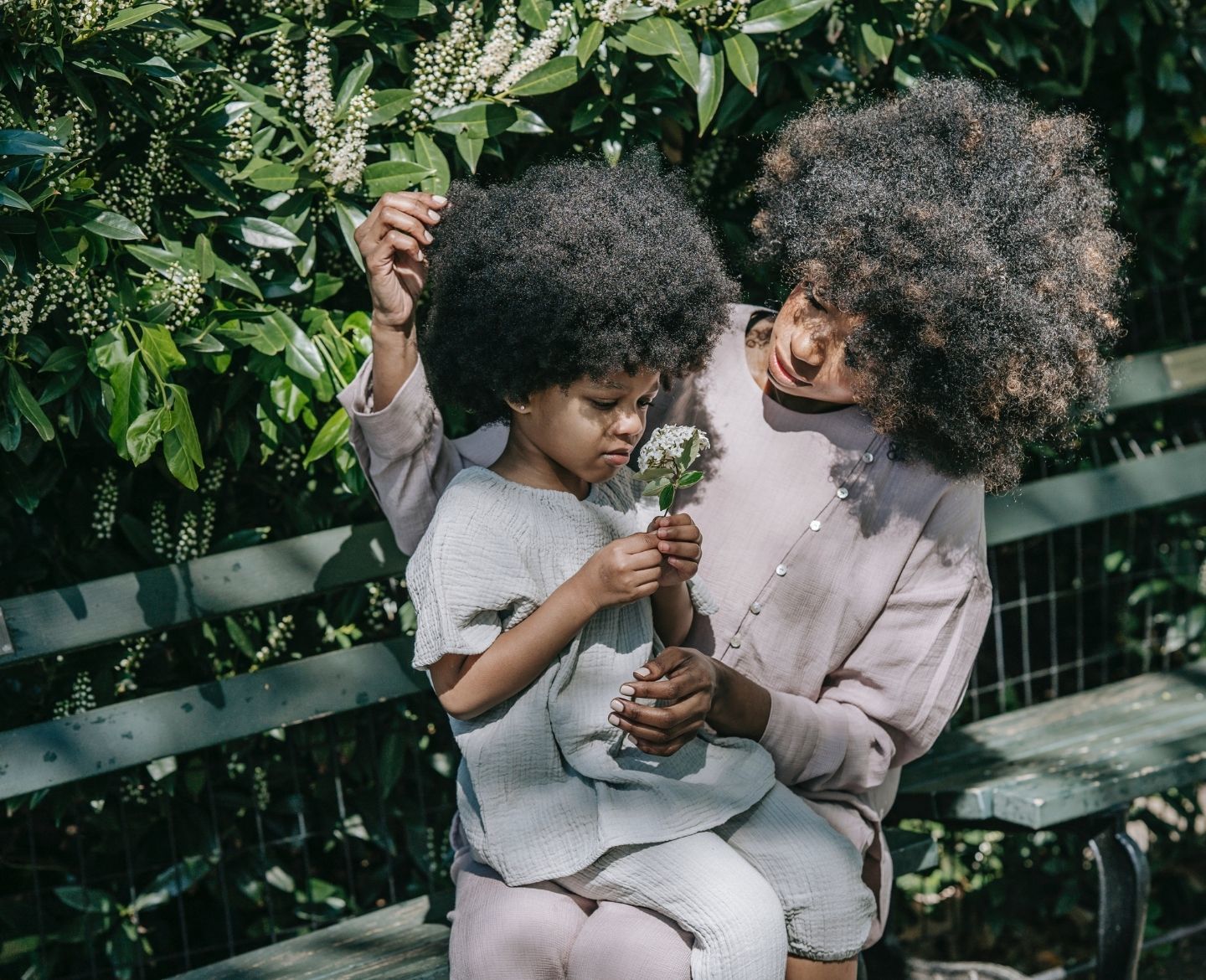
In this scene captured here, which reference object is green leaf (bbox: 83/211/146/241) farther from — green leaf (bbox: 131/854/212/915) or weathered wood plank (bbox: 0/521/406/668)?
green leaf (bbox: 131/854/212/915)

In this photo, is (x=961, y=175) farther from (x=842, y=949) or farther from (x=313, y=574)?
(x=313, y=574)

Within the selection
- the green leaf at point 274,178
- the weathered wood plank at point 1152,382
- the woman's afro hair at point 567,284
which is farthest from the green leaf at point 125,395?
the weathered wood plank at point 1152,382

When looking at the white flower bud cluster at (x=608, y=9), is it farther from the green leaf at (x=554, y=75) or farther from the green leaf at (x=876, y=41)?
the green leaf at (x=876, y=41)

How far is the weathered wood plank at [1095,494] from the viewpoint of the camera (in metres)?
3.35

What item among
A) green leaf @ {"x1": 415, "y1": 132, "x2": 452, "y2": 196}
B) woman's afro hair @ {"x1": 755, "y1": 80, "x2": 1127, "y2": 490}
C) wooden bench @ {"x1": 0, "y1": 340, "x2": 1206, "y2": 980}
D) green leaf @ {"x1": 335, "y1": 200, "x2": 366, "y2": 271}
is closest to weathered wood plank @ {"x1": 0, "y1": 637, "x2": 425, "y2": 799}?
wooden bench @ {"x1": 0, "y1": 340, "x2": 1206, "y2": 980}

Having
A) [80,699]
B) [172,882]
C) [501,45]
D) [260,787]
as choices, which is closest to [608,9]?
[501,45]

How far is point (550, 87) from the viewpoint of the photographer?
252 centimetres

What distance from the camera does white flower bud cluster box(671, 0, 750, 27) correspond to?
262 cm

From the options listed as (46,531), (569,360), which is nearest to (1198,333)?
(569,360)

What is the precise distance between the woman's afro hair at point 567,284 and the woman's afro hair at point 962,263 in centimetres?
22

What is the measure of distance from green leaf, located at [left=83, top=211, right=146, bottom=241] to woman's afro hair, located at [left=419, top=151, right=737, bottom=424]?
49 cm

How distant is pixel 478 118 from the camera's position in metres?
2.56

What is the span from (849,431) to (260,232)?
1054mm

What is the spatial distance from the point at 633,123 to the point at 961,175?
2.39 feet
